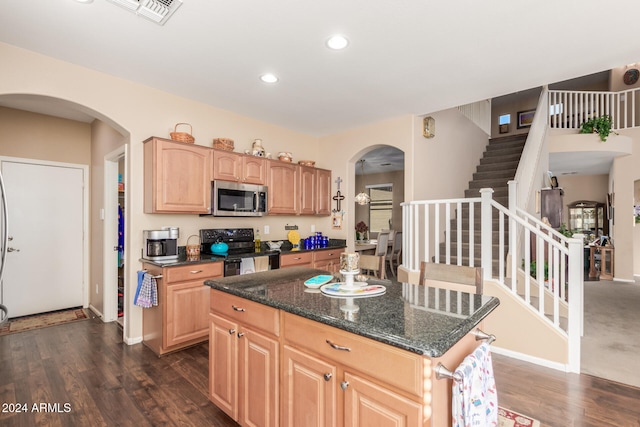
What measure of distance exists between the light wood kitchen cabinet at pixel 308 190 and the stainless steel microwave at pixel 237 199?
2.31 feet

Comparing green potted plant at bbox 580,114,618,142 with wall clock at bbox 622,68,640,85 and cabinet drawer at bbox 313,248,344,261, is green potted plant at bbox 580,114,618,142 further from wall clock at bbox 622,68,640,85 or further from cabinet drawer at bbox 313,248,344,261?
cabinet drawer at bbox 313,248,344,261

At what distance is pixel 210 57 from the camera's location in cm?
272

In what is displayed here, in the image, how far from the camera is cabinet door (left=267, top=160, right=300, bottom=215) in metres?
4.24

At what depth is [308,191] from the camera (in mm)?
4734

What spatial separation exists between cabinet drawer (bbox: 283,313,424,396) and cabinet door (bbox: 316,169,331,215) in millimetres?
3441

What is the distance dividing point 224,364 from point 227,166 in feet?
7.86

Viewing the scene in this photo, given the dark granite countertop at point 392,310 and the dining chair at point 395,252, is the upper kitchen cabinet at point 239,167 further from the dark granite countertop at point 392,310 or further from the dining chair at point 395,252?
the dining chair at point 395,252

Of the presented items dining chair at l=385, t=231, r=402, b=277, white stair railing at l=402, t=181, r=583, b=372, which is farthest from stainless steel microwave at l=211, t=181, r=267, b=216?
dining chair at l=385, t=231, r=402, b=277

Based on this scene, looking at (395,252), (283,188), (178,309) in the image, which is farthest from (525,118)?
(178,309)

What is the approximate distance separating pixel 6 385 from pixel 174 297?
1.33 metres

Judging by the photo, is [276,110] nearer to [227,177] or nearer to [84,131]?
[227,177]

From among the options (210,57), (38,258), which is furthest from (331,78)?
(38,258)

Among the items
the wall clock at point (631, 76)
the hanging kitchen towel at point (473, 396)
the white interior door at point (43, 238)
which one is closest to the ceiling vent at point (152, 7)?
the hanging kitchen towel at point (473, 396)

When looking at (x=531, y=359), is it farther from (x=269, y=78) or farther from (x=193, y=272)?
(x=269, y=78)
